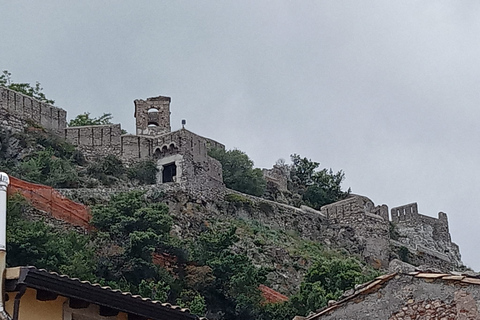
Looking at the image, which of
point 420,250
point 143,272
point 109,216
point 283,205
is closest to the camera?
point 143,272

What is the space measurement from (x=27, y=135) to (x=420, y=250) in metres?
29.4

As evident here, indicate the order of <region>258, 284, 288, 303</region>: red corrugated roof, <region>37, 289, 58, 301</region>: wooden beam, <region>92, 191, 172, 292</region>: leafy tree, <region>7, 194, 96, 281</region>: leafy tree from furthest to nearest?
<region>258, 284, 288, 303</region>: red corrugated roof
<region>92, 191, 172, 292</region>: leafy tree
<region>7, 194, 96, 281</region>: leafy tree
<region>37, 289, 58, 301</region>: wooden beam

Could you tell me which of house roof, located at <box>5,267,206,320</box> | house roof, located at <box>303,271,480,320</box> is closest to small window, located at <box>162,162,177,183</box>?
house roof, located at <box>303,271,480,320</box>

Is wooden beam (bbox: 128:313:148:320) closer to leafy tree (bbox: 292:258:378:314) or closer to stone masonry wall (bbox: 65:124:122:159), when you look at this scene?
leafy tree (bbox: 292:258:378:314)

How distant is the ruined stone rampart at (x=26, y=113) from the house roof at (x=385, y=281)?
42296 mm

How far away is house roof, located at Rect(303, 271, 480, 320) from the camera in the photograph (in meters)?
18.2

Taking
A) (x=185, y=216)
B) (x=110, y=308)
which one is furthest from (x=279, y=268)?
(x=110, y=308)

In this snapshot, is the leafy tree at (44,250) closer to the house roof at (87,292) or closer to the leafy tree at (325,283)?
the leafy tree at (325,283)

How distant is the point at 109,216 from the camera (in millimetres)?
49000

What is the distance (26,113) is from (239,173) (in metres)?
14.3

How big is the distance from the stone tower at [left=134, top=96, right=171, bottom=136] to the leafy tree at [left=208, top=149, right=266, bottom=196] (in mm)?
3997

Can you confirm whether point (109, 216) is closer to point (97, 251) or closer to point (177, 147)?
point (97, 251)

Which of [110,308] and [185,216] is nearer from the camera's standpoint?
[110,308]

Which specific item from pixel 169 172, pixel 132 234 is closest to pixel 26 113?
pixel 169 172
